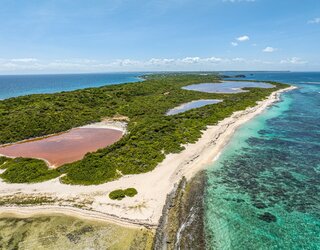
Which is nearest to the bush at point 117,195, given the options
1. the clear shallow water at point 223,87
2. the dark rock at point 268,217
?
the dark rock at point 268,217

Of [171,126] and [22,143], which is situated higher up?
[171,126]

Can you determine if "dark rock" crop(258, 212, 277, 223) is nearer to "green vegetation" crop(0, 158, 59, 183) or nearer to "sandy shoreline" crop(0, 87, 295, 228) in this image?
"sandy shoreline" crop(0, 87, 295, 228)

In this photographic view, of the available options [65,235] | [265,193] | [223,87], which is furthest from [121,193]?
[223,87]

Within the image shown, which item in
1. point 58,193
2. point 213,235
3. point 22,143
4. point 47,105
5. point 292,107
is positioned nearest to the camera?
point 213,235

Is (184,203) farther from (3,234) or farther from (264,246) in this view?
(3,234)

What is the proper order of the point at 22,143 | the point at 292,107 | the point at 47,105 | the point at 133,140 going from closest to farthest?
1. the point at 133,140
2. the point at 22,143
3. the point at 47,105
4. the point at 292,107

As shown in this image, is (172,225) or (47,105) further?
(47,105)

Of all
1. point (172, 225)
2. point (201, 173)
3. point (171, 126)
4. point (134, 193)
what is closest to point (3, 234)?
point (134, 193)
